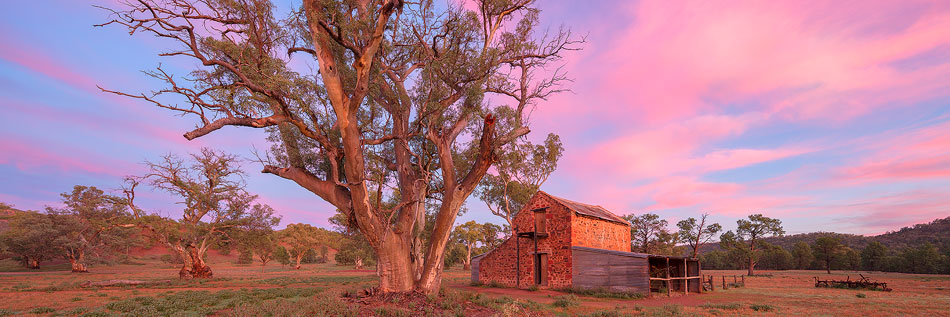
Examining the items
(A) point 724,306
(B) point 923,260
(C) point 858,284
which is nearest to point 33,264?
(A) point 724,306

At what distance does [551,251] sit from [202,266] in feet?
91.4

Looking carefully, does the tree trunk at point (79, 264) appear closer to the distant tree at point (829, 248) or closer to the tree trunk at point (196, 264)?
the tree trunk at point (196, 264)

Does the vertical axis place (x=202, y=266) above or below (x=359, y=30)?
below

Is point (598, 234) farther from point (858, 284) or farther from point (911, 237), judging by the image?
point (911, 237)

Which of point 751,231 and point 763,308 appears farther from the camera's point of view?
point 751,231

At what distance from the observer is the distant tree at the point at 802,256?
71.7 meters

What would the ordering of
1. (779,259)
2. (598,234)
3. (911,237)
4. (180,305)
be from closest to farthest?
(180,305)
(598,234)
(779,259)
(911,237)

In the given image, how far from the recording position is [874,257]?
6544 centimetres

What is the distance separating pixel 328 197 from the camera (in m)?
13.7

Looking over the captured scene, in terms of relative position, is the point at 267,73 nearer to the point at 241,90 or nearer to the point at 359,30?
the point at 241,90

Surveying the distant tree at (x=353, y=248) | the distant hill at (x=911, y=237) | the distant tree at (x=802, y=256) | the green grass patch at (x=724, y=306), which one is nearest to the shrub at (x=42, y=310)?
the green grass patch at (x=724, y=306)

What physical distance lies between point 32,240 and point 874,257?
122m

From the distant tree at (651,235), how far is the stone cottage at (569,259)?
23268 mm

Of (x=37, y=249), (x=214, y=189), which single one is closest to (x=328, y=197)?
(x=214, y=189)
